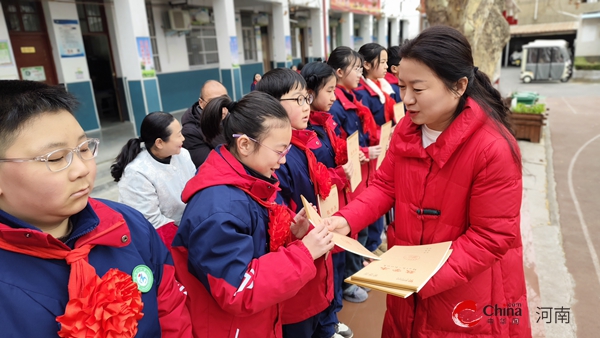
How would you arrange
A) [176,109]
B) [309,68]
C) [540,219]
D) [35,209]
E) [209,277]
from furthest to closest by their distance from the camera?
[176,109], [540,219], [309,68], [209,277], [35,209]

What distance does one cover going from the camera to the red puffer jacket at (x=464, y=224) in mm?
1169

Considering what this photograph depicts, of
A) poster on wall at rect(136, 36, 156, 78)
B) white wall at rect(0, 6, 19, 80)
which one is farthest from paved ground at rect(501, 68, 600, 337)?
white wall at rect(0, 6, 19, 80)

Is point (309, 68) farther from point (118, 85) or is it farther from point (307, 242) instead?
point (118, 85)

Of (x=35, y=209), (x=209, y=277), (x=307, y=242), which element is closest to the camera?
(x=35, y=209)

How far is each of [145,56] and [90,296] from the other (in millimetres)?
6260

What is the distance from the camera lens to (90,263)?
3.08ft

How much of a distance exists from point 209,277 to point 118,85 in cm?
829

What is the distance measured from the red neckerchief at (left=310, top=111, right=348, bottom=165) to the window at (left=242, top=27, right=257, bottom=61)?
10142 mm

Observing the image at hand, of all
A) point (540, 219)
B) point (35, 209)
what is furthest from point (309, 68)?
point (540, 219)

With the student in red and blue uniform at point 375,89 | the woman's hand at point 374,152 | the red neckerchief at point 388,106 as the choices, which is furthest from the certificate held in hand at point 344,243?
the red neckerchief at point 388,106

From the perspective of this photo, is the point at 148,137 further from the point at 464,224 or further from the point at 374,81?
the point at 374,81

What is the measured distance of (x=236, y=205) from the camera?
1199mm

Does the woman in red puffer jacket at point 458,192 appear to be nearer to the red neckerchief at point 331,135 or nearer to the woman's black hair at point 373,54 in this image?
the red neckerchief at point 331,135

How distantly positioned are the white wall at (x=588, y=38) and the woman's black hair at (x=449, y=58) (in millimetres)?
21819
